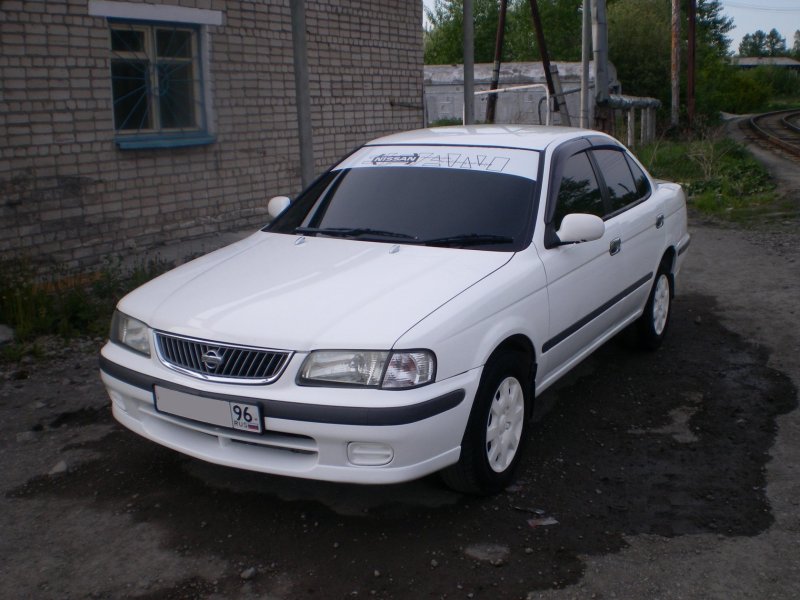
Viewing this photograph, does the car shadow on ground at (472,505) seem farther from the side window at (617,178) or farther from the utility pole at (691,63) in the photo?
the utility pole at (691,63)

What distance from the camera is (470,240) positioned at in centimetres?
452

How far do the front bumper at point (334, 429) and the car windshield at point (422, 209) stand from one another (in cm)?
103

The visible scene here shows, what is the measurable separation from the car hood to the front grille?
37mm

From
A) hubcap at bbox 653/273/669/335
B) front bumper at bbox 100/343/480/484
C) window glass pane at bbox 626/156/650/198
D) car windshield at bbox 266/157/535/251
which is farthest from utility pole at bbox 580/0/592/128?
front bumper at bbox 100/343/480/484

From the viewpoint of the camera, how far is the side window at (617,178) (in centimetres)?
568

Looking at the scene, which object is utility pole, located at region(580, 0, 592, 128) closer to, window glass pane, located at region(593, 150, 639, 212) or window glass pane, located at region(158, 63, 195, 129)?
window glass pane, located at region(158, 63, 195, 129)

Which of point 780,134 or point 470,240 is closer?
point 470,240

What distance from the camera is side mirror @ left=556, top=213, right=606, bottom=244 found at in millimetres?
4543

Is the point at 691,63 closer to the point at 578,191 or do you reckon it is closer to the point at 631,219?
the point at 631,219

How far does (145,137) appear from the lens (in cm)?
925

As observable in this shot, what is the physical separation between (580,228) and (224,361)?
192cm

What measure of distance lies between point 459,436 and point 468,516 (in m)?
0.46

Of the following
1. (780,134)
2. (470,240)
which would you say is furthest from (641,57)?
(470,240)

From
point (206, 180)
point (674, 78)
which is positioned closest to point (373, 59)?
point (206, 180)
